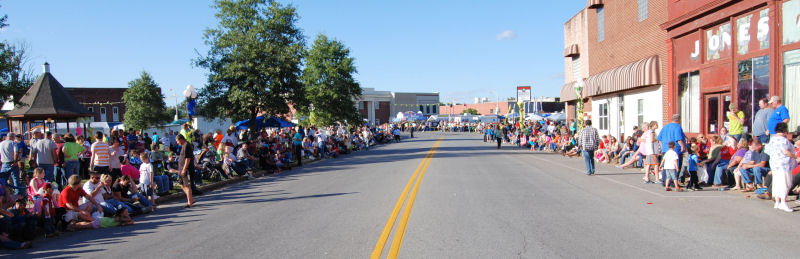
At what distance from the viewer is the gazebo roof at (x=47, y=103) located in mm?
20695

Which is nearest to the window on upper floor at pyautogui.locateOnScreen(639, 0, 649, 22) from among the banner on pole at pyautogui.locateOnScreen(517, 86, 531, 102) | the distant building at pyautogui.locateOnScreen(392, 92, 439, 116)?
the banner on pole at pyautogui.locateOnScreen(517, 86, 531, 102)

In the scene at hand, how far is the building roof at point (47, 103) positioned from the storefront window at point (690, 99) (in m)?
23.9

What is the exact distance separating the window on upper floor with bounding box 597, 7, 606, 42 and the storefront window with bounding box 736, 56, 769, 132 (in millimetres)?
12016

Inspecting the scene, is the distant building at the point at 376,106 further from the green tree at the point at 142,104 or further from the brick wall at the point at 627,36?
the brick wall at the point at 627,36

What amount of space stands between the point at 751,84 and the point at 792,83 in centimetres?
145

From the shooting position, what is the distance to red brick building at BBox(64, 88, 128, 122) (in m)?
57.9

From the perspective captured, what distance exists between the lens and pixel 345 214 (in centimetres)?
860

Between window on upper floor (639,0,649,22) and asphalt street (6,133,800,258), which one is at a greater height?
window on upper floor (639,0,649,22)

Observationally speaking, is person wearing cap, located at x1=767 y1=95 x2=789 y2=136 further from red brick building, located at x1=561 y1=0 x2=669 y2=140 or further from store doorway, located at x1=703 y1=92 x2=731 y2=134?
red brick building, located at x1=561 y1=0 x2=669 y2=140

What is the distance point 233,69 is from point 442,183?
45.6ft

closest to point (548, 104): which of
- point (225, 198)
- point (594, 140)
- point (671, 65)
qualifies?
point (671, 65)

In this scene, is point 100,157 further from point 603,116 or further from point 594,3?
point 594,3

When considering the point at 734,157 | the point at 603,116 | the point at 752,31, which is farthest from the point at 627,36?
the point at 734,157

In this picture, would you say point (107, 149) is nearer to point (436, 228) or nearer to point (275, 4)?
point (436, 228)
